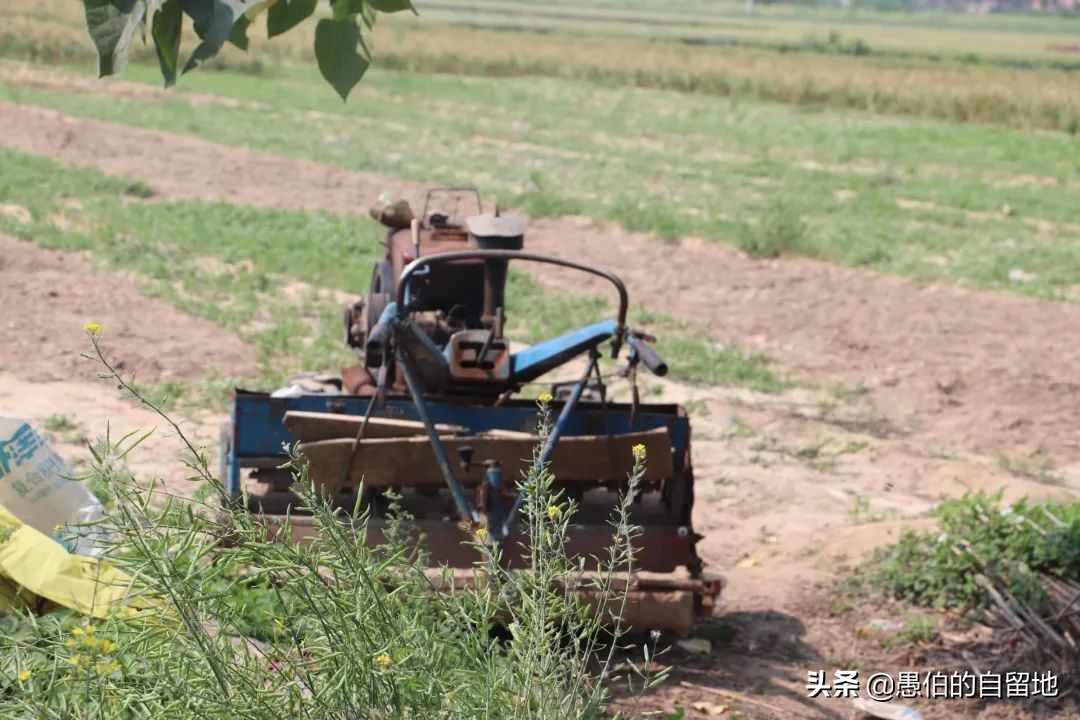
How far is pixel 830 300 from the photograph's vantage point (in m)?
12.2

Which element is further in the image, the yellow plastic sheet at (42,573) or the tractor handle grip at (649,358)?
the tractor handle grip at (649,358)

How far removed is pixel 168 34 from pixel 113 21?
16 cm

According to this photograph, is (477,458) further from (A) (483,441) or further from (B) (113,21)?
(B) (113,21)

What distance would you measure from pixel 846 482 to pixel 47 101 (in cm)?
A: 1894

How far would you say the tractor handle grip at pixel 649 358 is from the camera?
5.23m

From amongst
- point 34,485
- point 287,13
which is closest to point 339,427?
point 34,485

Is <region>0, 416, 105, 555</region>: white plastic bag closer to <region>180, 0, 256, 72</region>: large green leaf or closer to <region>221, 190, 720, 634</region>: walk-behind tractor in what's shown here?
<region>221, 190, 720, 634</region>: walk-behind tractor

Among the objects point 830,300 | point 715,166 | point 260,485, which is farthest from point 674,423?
point 715,166

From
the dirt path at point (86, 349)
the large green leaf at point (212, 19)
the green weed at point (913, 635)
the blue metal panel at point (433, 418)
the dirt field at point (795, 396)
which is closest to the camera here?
the large green leaf at point (212, 19)

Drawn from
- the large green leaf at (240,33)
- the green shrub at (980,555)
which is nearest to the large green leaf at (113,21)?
the large green leaf at (240,33)

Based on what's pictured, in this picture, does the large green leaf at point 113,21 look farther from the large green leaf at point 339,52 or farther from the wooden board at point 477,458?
the wooden board at point 477,458

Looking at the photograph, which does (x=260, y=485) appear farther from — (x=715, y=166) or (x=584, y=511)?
(x=715, y=166)

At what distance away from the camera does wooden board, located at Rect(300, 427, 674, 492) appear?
536 centimetres

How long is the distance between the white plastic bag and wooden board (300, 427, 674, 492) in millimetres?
862
